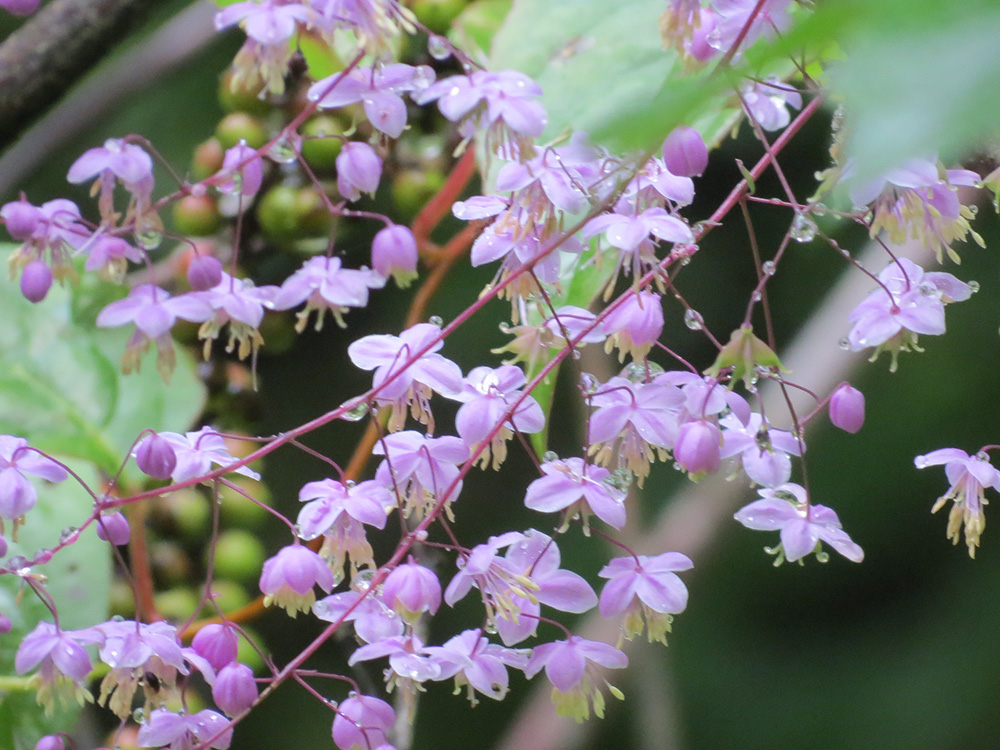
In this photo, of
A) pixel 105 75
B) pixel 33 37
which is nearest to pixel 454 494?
pixel 33 37

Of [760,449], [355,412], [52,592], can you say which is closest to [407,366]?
[355,412]

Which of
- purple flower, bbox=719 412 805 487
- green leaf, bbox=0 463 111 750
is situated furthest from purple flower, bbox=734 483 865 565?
green leaf, bbox=0 463 111 750

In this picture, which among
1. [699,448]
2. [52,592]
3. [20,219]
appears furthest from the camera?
[52,592]

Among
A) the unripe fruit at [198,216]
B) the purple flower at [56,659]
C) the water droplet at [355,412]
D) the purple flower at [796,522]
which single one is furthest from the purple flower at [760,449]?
the unripe fruit at [198,216]

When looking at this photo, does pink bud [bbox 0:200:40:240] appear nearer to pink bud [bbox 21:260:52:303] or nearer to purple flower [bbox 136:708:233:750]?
pink bud [bbox 21:260:52:303]

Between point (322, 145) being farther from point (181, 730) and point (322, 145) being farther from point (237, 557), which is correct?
point (181, 730)

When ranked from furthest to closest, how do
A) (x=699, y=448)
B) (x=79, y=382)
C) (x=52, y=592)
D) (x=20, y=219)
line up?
(x=79, y=382), (x=52, y=592), (x=20, y=219), (x=699, y=448)
